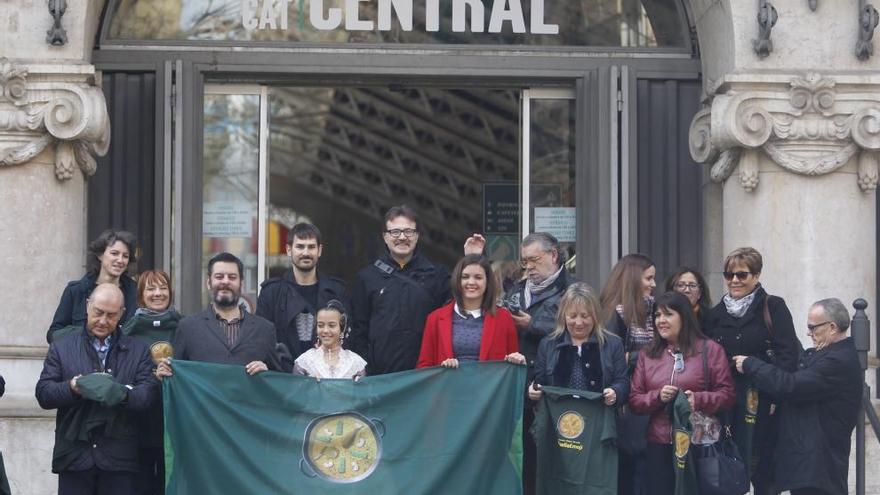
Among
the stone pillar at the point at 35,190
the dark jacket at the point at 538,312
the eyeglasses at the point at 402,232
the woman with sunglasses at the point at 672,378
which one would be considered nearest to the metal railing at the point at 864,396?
the woman with sunglasses at the point at 672,378

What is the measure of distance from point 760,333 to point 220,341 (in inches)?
132

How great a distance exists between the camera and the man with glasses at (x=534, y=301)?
38.6ft

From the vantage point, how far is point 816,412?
37.6ft

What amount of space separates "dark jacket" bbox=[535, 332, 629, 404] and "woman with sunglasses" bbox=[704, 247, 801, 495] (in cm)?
82

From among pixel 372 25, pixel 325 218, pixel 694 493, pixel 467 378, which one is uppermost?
pixel 372 25

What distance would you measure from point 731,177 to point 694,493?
3490 millimetres

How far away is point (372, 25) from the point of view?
14.9m

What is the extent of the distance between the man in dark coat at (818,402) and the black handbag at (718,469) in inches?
12.1

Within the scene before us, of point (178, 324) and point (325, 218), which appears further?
point (325, 218)

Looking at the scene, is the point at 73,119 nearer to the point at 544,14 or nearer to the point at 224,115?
the point at 224,115

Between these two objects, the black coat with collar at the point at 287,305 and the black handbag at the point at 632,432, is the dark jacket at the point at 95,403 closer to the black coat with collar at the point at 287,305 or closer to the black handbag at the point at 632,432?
the black coat with collar at the point at 287,305

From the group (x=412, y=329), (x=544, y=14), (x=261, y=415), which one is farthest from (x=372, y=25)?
(x=261, y=415)

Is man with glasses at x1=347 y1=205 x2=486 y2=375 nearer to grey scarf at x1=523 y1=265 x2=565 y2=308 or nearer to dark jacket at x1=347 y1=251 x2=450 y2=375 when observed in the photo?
dark jacket at x1=347 y1=251 x2=450 y2=375

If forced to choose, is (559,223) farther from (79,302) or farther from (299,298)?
(79,302)
